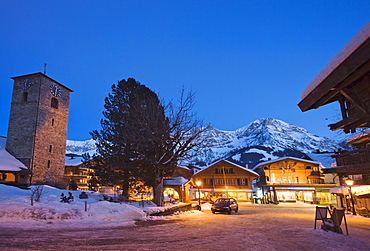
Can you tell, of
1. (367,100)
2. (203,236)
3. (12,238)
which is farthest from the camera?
(203,236)

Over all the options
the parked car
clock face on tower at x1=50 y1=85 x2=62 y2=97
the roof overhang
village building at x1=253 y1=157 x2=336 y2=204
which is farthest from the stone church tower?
the roof overhang

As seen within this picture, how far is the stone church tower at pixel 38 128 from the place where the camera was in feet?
123

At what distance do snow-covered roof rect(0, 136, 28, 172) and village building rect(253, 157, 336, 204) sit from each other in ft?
130

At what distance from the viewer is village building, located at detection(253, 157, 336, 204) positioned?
44719 millimetres

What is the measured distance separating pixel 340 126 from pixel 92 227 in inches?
413

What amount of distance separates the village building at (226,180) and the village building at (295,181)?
312 centimetres

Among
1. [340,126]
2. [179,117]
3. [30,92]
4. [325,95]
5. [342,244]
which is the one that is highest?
[30,92]

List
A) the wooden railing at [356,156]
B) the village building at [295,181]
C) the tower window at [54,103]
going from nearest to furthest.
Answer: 1. the wooden railing at [356,156]
2. the tower window at [54,103]
3. the village building at [295,181]

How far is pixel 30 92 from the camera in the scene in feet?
130

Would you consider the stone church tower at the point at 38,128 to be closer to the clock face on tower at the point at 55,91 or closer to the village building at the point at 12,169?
the clock face on tower at the point at 55,91

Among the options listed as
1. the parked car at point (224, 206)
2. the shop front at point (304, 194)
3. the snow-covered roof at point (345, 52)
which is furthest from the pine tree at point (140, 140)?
Answer: the shop front at point (304, 194)

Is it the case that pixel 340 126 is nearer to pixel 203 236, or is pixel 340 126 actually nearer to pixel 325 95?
pixel 325 95

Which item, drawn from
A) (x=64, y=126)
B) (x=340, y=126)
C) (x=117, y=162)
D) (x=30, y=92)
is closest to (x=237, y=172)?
(x=117, y=162)

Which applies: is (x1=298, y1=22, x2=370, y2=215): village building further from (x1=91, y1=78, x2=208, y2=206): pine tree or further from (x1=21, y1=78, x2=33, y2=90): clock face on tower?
(x1=21, y1=78, x2=33, y2=90): clock face on tower
